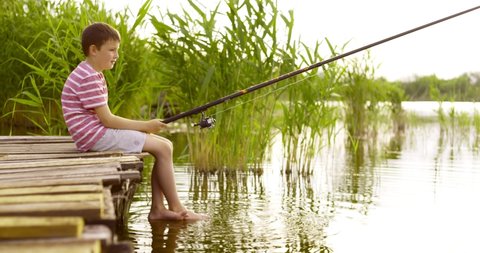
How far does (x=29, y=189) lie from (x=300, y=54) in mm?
4871

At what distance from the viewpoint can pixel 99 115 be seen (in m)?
5.07

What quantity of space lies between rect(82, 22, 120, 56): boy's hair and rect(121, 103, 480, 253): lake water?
1171mm

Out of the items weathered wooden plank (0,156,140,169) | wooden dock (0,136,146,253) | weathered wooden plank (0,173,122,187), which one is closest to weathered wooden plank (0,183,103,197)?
wooden dock (0,136,146,253)

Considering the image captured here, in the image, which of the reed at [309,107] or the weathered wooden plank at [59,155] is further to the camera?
the reed at [309,107]

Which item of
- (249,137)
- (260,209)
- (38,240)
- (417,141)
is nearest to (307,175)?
(249,137)

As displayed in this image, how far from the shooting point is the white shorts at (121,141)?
5.10m

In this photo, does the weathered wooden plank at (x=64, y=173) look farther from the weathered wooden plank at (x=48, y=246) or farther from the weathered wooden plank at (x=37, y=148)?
the weathered wooden plank at (x=48, y=246)

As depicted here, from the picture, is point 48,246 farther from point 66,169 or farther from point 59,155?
point 59,155

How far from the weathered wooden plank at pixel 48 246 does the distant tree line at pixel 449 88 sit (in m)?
9.65

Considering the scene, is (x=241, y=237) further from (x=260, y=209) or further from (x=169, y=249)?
(x=260, y=209)

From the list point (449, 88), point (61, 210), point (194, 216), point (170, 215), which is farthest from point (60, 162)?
point (449, 88)

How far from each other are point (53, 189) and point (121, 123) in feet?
5.80

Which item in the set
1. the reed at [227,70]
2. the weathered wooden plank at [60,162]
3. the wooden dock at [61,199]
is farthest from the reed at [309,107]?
the weathered wooden plank at [60,162]

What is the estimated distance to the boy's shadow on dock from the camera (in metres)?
4.71
